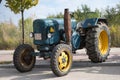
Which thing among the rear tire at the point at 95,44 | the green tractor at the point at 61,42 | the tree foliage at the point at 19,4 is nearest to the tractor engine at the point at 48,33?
the green tractor at the point at 61,42

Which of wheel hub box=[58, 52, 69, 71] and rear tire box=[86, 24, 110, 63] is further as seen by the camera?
rear tire box=[86, 24, 110, 63]

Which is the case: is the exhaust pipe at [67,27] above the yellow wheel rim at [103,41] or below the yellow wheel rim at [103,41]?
above

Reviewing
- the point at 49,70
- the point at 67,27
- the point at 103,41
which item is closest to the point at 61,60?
the point at 67,27

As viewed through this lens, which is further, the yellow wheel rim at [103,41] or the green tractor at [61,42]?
the yellow wheel rim at [103,41]

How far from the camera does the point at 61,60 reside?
11172 millimetres

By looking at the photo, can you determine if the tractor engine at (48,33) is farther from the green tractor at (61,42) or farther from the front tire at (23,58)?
the front tire at (23,58)

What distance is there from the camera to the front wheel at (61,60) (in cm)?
1083

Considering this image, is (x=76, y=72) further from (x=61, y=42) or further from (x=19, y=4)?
(x=19, y=4)

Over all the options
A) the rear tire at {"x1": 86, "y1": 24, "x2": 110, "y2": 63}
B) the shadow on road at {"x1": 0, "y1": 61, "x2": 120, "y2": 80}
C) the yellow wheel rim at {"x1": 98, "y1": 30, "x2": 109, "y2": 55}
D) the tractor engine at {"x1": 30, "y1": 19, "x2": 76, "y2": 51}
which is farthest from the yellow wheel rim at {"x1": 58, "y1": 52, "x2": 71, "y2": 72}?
the yellow wheel rim at {"x1": 98, "y1": 30, "x2": 109, "y2": 55}

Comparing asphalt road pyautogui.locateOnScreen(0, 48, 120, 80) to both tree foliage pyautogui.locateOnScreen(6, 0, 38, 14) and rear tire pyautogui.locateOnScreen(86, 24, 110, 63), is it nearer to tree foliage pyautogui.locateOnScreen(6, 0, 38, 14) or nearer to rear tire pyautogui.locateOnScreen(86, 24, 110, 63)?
rear tire pyautogui.locateOnScreen(86, 24, 110, 63)

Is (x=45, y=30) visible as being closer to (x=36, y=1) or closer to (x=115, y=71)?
(x=115, y=71)

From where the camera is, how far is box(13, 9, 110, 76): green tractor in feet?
36.9

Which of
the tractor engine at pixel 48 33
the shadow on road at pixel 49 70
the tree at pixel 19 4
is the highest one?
the tree at pixel 19 4

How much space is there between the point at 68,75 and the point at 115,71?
154cm
